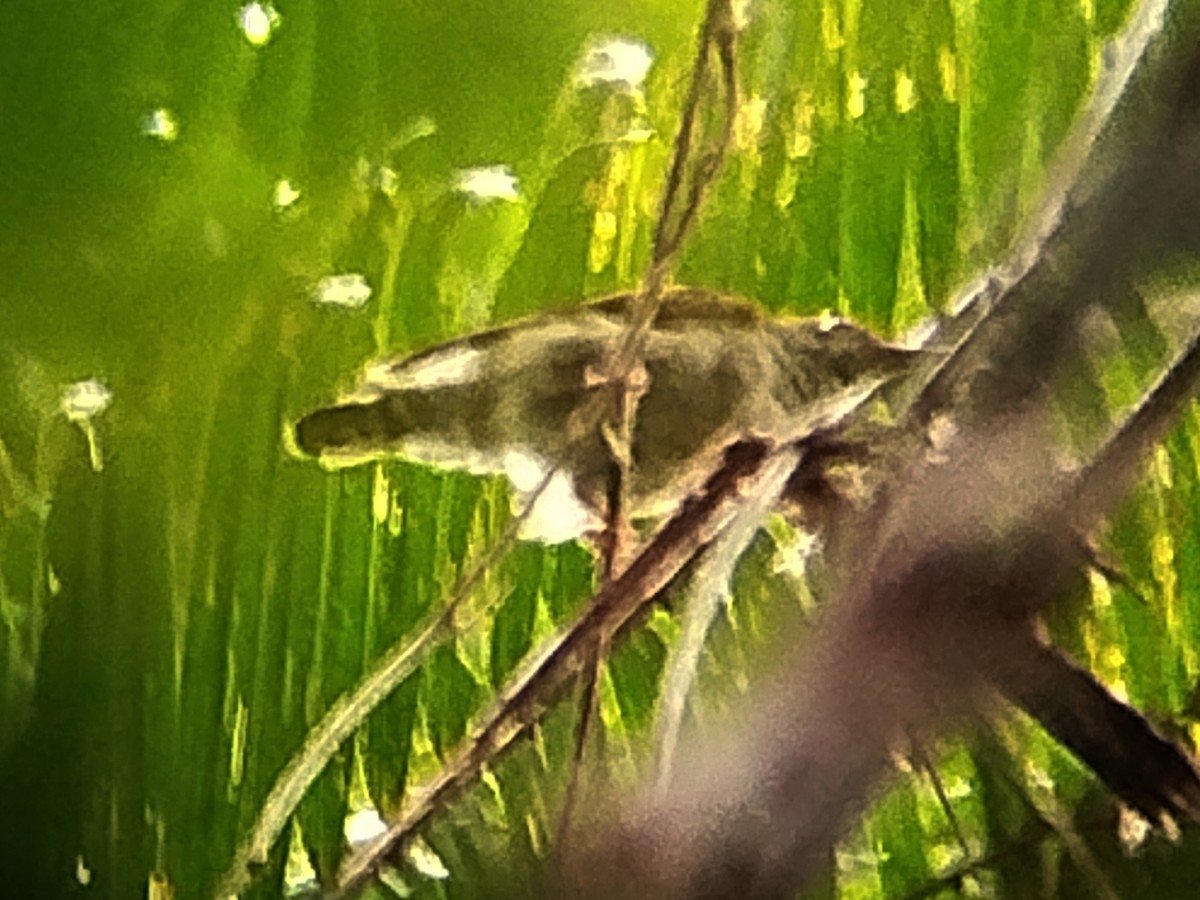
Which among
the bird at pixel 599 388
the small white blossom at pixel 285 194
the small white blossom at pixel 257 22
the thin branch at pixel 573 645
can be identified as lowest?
the thin branch at pixel 573 645

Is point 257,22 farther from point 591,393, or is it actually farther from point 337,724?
point 337,724

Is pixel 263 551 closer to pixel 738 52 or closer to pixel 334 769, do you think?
pixel 334 769

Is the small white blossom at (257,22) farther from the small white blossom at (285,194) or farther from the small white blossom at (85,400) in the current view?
the small white blossom at (85,400)

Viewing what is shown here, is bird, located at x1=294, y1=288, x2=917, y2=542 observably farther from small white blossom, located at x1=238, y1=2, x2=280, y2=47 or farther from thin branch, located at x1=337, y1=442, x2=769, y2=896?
small white blossom, located at x1=238, y1=2, x2=280, y2=47

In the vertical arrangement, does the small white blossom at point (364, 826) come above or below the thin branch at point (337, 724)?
below

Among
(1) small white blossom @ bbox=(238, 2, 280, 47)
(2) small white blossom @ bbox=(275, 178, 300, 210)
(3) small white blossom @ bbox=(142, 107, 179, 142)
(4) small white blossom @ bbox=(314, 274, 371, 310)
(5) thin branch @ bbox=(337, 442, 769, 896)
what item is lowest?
(5) thin branch @ bbox=(337, 442, 769, 896)

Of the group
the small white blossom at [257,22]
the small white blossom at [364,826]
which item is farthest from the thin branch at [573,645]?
the small white blossom at [257,22]

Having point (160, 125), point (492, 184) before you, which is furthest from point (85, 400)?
point (492, 184)

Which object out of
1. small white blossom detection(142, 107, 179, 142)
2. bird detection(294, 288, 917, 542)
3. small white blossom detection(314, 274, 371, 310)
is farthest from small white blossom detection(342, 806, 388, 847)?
small white blossom detection(142, 107, 179, 142)

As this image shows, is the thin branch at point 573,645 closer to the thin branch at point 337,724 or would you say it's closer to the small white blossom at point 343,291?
the thin branch at point 337,724
